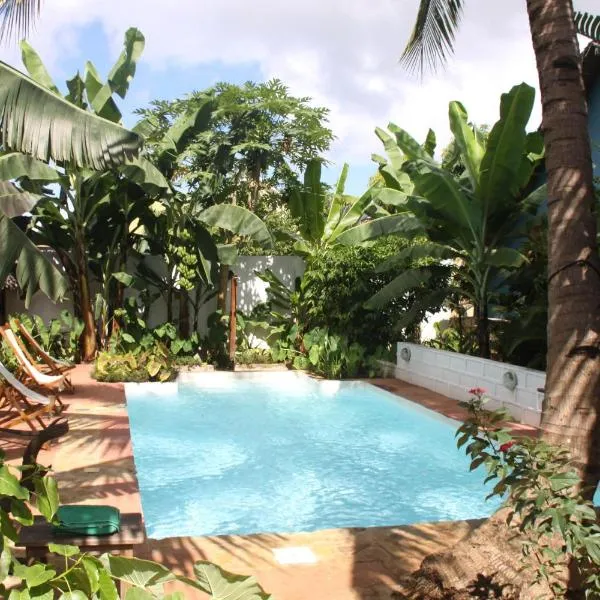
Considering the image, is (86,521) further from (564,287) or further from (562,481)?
(564,287)

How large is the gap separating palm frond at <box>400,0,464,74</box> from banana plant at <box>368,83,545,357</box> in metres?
1.95

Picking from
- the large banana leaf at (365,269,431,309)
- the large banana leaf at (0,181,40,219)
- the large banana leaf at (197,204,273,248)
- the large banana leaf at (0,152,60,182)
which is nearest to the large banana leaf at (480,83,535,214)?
the large banana leaf at (365,269,431,309)

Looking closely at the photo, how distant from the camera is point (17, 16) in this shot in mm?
5723

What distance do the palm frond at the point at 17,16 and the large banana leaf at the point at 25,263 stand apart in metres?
3.66

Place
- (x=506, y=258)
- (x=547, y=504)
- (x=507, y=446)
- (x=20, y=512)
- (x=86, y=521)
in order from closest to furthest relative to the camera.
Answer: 1. (x=20, y=512)
2. (x=547, y=504)
3. (x=507, y=446)
4. (x=86, y=521)
5. (x=506, y=258)

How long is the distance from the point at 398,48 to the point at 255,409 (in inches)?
235

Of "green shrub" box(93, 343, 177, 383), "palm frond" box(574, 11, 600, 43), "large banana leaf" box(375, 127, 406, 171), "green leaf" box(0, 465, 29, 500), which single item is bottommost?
"green shrub" box(93, 343, 177, 383)

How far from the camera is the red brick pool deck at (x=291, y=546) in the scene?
3844 mm

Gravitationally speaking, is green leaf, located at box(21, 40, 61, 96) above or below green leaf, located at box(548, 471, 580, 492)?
above

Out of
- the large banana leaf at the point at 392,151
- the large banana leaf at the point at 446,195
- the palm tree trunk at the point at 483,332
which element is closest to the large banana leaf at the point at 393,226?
the large banana leaf at the point at 446,195

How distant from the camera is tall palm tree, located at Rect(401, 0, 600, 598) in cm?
316

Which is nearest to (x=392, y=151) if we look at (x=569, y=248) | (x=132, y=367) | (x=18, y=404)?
(x=132, y=367)

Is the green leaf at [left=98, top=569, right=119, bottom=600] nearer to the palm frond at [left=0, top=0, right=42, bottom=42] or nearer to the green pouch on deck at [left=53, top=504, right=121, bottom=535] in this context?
the green pouch on deck at [left=53, top=504, right=121, bottom=535]

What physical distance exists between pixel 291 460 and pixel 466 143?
5.27m
